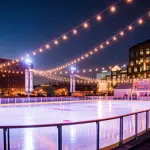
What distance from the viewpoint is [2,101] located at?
2083 centimetres

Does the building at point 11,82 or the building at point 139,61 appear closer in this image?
the building at point 139,61

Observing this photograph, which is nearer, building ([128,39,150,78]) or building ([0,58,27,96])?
building ([128,39,150,78])

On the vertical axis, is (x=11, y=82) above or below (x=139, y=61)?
below

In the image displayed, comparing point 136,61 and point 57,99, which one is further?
point 136,61

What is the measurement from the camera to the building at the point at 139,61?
187 ft

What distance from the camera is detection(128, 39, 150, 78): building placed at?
57.1 meters

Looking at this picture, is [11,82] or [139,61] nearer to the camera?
[139,61]

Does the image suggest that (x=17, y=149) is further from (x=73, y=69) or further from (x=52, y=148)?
(x=73, y=69)

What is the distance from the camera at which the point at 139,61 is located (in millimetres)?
60219

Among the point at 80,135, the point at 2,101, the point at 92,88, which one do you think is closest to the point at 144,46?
the point at 92,88

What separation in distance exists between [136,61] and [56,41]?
172 feet

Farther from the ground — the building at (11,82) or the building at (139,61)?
the building at (139,61)

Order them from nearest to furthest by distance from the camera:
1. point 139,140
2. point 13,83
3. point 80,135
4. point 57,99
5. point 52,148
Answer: point 52,148 → point 139,140 → point 80,135 → point 57,99 → point 13,83

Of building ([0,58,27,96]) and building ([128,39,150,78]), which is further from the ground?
building ([128,39,150,78])
